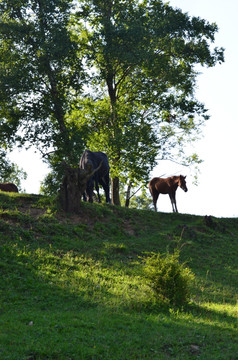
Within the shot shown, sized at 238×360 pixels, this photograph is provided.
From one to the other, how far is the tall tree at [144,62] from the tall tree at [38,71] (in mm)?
2529

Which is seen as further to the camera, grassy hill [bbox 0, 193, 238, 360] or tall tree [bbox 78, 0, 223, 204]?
tall tree [bbox 78, 0, 223, 204]

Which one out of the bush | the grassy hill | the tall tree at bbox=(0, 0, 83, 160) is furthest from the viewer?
the tall tree at bbox=(0, 0, 83, 160)

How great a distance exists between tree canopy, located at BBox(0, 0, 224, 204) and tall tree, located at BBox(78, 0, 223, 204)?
71mm

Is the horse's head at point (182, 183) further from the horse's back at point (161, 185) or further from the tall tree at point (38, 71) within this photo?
the tall tree at point (38, 71)

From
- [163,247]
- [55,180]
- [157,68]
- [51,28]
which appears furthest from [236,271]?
[55,180]

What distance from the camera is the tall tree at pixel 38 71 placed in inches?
1096

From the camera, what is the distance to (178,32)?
31.9m

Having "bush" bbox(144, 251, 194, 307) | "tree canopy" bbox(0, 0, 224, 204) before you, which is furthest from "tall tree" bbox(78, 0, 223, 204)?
"bush" bbox(144, 251, 194, 307)

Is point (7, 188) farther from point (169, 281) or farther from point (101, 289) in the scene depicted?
point (169, 281)

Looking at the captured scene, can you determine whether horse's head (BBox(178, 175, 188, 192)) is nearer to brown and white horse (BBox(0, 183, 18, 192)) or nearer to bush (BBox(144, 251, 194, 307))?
brown and white horse (BBox(0, 183, 18, 192))

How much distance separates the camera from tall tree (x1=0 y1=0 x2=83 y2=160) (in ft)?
91.3

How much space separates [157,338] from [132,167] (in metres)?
20.8

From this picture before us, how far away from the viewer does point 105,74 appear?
31594mm

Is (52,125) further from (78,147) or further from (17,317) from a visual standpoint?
(17,317)
